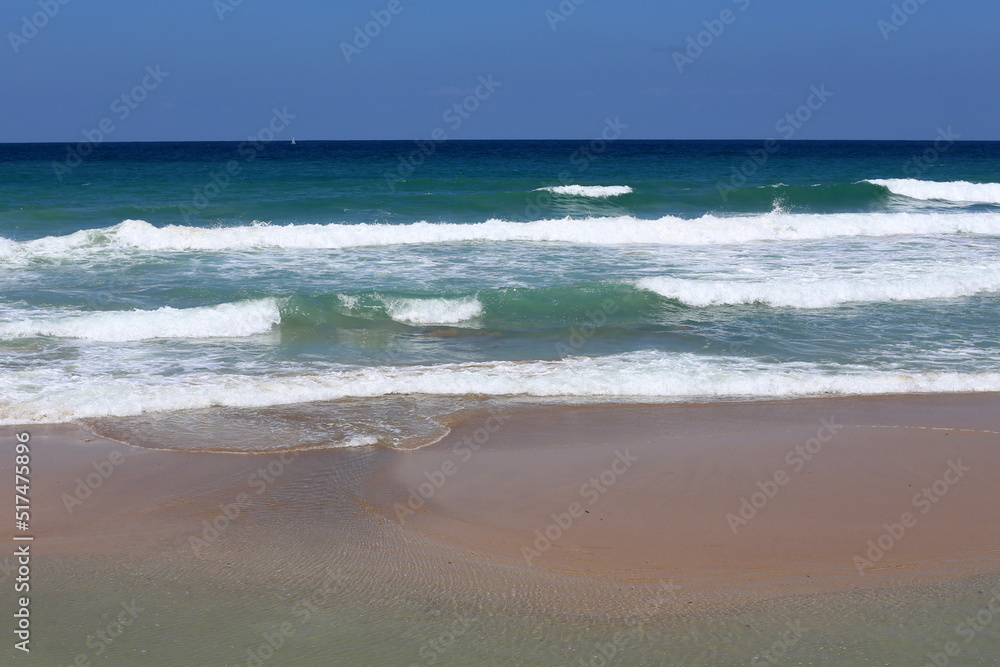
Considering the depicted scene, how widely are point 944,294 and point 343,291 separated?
938 cm

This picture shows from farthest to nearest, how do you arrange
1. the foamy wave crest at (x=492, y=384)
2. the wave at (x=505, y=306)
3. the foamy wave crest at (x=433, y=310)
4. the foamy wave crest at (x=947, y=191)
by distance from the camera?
the foamy wave crest at (x=947, y=191) < the foamy wave crest at (x=433, y=310) < the wave at (x=505, y=306) < the foamy wave crest at (x=492, y=384)

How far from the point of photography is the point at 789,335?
10.7 m

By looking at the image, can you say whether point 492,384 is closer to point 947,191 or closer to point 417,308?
point 417,308

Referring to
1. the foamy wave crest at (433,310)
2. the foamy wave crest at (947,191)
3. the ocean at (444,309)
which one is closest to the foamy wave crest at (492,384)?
the ocean at (444,309)

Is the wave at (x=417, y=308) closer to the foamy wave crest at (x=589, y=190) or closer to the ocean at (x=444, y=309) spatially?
the ocean at (x=444, y=309)

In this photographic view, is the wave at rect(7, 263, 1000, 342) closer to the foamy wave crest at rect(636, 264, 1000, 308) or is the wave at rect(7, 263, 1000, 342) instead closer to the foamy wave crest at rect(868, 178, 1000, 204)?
the foamy wave crest at rect(636, 264, 1000, 308)

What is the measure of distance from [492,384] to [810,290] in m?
6.58

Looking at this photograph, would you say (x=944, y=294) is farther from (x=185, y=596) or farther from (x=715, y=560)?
(x=185, y=596)

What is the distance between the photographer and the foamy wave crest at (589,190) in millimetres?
27125

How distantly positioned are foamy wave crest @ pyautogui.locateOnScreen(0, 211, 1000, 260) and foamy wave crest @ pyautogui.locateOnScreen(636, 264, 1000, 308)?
6.29 meters

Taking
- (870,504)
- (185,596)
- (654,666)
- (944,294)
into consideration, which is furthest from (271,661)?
(944,294)

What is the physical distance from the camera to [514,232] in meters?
19.8

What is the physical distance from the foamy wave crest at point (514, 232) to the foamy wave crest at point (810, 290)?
20.6ft

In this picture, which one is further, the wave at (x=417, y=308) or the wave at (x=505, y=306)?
the wave at (x=417, y=308)
